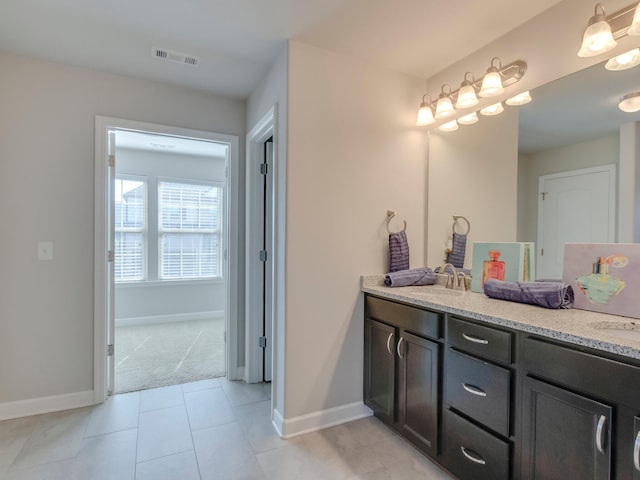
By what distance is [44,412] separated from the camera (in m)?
2.29

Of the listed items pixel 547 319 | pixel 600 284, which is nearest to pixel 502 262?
pixel 600 284

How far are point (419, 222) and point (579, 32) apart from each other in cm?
133

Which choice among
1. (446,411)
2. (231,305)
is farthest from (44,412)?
(446,411)

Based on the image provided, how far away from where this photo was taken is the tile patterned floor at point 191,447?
5.63 ft

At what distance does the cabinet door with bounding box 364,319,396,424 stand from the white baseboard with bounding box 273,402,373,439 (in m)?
0.10

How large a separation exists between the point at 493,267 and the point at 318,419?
1438mm

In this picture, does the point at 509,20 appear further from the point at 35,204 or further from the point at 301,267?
the point at 35,204

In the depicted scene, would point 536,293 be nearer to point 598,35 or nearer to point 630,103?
point 630,103

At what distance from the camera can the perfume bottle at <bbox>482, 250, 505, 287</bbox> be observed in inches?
74.9

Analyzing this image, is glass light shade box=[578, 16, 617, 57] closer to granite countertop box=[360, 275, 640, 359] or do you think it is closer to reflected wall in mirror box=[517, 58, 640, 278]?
reflected wall in mirror box=[517, 58, 640, 278]

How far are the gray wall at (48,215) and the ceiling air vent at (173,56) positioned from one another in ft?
1.57

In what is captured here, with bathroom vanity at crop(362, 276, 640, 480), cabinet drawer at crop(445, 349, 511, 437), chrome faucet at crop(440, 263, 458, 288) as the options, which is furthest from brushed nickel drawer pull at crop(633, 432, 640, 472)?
chrome faucet at crop(440, 263, 458, 288)

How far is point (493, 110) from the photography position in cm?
203

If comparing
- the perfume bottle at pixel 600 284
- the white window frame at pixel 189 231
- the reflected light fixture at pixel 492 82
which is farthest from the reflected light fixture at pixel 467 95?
the white window frame at pixel 189 231
